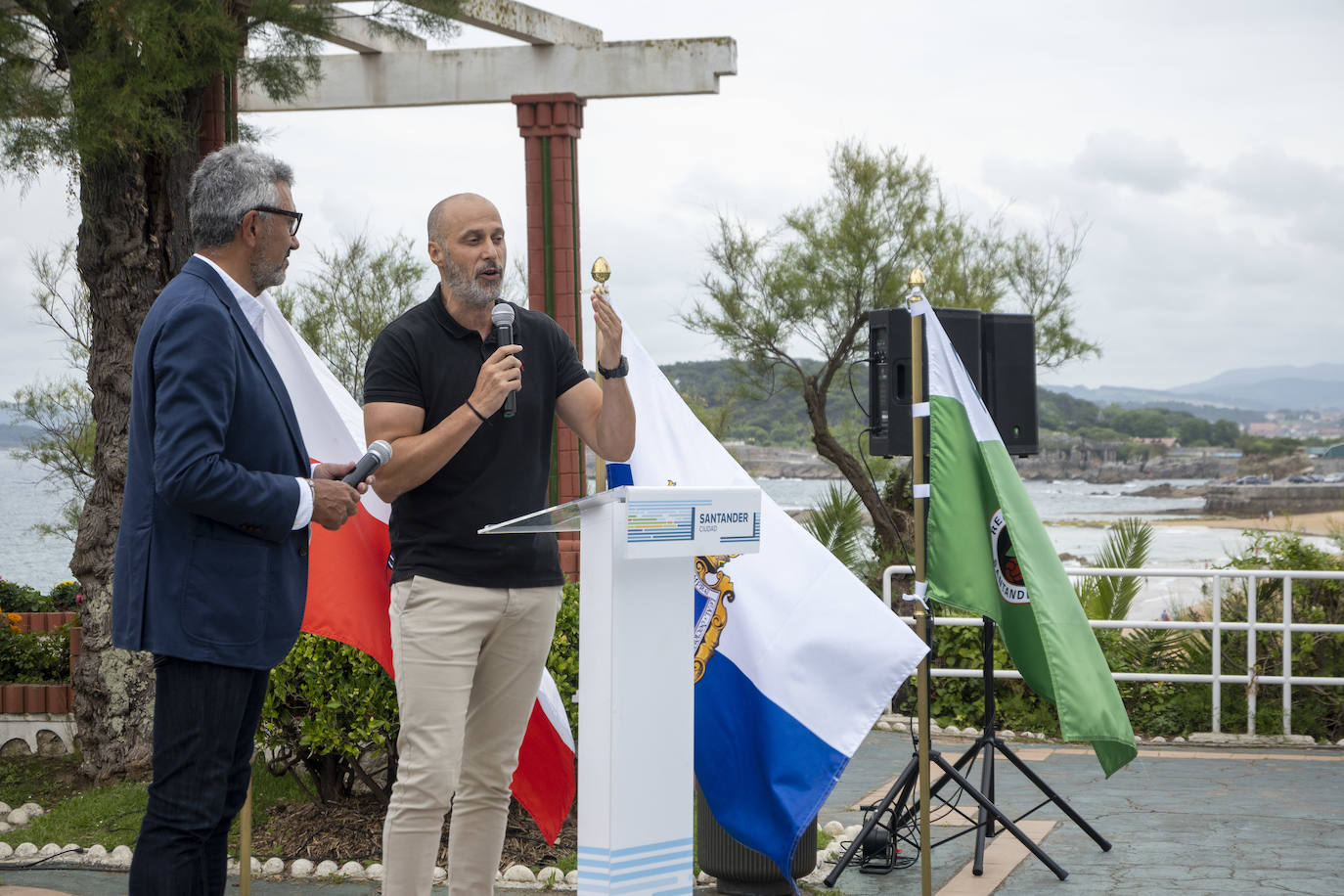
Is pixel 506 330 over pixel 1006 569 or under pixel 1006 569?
over

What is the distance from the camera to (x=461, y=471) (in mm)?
3150

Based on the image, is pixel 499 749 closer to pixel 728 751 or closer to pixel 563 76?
pixel 728 751

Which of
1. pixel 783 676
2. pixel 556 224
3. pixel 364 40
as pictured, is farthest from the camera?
pixel 556 224

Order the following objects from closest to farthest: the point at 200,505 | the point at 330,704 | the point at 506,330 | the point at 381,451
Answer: the point at 200,505
the point at 381,451
the point at 506,330
the point at 330,704

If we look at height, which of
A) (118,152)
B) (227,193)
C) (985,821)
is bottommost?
(985,821)

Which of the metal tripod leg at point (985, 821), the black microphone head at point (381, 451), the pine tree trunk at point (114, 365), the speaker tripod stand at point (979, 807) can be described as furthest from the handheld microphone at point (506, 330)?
the pine tree trunk at point (114, 365)

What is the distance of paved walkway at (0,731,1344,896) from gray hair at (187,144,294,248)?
2.49 meters

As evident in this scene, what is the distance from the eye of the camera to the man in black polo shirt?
3.02 m

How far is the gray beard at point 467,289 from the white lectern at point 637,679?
0.67m

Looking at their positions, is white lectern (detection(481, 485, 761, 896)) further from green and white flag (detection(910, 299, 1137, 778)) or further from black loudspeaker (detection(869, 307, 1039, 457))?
black loudspeaker (detection(869, 307, 1039, 457))

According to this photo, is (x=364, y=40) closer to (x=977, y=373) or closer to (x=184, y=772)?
(x=977, y=373)

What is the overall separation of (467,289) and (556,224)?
744 centimetres

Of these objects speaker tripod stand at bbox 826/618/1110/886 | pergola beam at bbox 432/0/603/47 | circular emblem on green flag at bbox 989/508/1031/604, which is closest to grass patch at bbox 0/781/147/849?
speaker tripod stand at bbox 826/618/1110/886

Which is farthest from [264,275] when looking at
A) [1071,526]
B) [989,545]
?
[1071,526]
